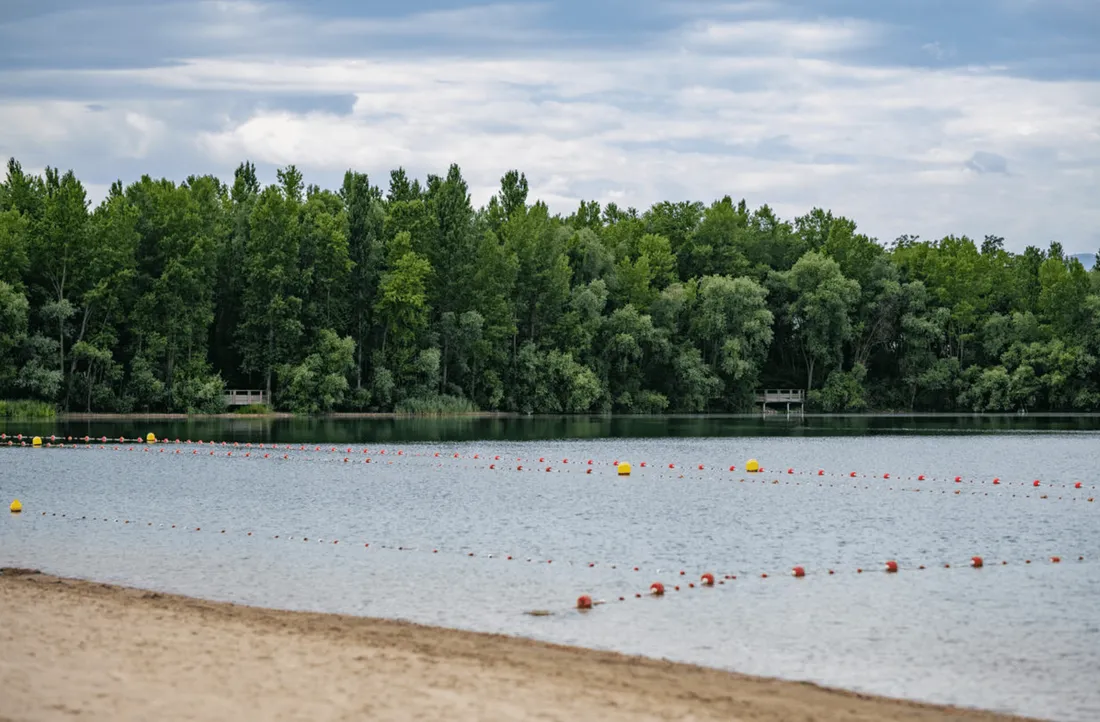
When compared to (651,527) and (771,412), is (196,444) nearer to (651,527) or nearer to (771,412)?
(651,527)

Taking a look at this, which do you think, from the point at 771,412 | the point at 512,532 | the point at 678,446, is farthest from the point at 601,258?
the point at 512,532

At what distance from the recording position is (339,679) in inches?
573

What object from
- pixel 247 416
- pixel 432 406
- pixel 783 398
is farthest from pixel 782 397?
pixel 247 416

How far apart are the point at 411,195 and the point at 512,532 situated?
81.1m

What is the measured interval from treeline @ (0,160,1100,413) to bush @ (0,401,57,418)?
4.42 ft

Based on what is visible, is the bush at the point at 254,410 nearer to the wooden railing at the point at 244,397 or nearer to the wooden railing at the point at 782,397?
the wooden railing at the point at 244,397

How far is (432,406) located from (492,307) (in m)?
10.9

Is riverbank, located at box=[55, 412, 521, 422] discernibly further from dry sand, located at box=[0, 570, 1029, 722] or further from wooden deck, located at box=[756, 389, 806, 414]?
dry sand, located at box=[0, 570, 1029, 722]

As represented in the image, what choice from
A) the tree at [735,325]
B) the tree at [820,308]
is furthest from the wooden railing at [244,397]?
the tree at [820,308]

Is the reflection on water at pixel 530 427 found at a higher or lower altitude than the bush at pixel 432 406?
lower

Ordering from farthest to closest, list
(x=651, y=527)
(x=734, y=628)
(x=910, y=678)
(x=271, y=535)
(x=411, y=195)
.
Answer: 1. (x=411, y=195)
2. (x=651, y=527)
3. (x=271, y=535)
4. (x=734, y=628)
5. (x=910, y=678)

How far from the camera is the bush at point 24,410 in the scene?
7856cm

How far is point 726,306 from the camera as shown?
365 ft

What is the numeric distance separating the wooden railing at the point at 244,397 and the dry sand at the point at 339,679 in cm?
7549
